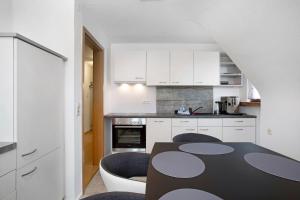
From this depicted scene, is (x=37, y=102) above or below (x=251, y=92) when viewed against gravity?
below

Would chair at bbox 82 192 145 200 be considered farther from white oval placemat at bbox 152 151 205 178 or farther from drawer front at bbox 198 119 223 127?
drawer front at bbox 198 119 223 127

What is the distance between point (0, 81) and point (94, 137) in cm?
226

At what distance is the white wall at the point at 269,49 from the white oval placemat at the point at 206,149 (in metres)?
1.35

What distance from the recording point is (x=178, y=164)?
3.77ft

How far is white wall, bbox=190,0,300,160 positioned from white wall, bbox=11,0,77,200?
157 centimetres

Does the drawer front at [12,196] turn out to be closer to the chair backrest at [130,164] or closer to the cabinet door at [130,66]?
the chair backrest at [130,164]

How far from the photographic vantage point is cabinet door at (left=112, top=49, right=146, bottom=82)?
384cm

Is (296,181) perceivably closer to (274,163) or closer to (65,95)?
(274,163)

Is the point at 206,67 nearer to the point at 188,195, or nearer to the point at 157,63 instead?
the point at 157,63

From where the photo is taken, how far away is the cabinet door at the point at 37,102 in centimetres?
146

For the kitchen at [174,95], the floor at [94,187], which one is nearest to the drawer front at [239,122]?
the kitchen at [174,95]

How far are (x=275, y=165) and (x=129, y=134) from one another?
274cm

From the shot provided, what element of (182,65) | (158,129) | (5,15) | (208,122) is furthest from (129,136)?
(5,15)

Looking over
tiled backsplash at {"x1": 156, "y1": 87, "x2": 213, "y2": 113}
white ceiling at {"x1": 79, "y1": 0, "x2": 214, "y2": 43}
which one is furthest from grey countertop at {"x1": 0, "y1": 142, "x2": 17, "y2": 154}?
tiled backsplash at {"x1": 156, "y1": 87, "x2": 213, "y2": 113}
